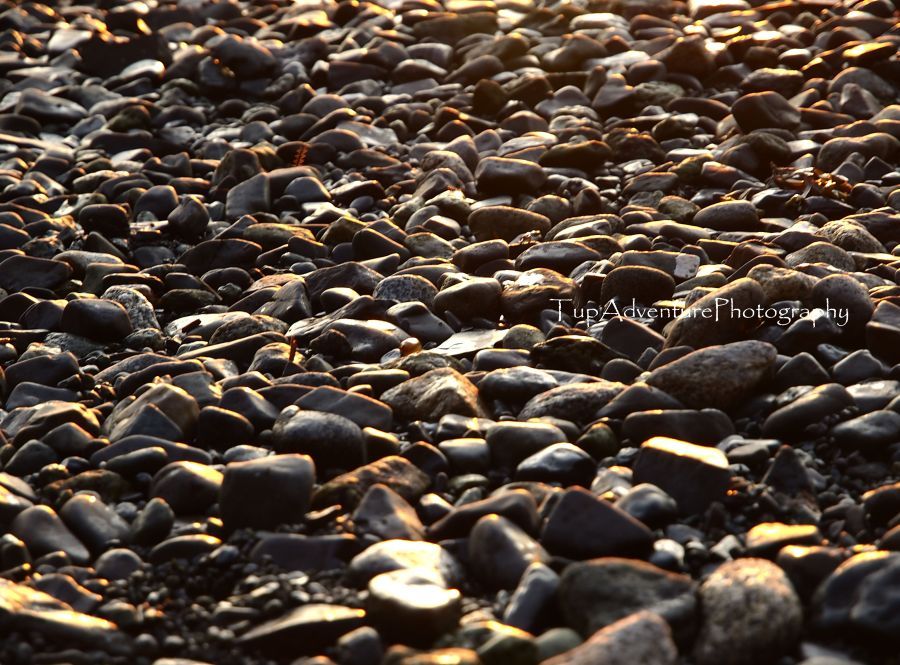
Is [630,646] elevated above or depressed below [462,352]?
above

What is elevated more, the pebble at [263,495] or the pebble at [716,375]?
the pebble at [716,375]

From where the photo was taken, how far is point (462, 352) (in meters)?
4.16

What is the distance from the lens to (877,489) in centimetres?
301

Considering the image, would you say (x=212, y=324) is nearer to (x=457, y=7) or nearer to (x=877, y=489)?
(x=877, y=489)

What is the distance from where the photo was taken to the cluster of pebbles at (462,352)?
2.64 m

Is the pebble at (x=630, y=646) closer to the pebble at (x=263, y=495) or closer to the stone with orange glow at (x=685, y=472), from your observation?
the stone with orange glow at (x=685, y=472)

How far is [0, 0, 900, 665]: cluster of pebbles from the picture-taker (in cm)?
264

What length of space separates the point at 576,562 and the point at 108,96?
606 centimetres

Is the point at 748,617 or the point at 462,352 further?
the point at 462,352

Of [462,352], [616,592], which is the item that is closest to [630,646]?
[616,592]

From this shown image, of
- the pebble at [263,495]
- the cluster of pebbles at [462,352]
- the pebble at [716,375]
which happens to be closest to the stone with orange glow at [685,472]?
the cluster of pebbles at [462,352]

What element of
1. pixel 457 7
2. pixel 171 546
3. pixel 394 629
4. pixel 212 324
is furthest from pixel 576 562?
pixel 457 7

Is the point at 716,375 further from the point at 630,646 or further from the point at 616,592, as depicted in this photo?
the point at 630,646

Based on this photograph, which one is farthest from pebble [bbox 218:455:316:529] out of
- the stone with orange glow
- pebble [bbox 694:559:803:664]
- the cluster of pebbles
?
pebble [bbox 694:559:803:664]
